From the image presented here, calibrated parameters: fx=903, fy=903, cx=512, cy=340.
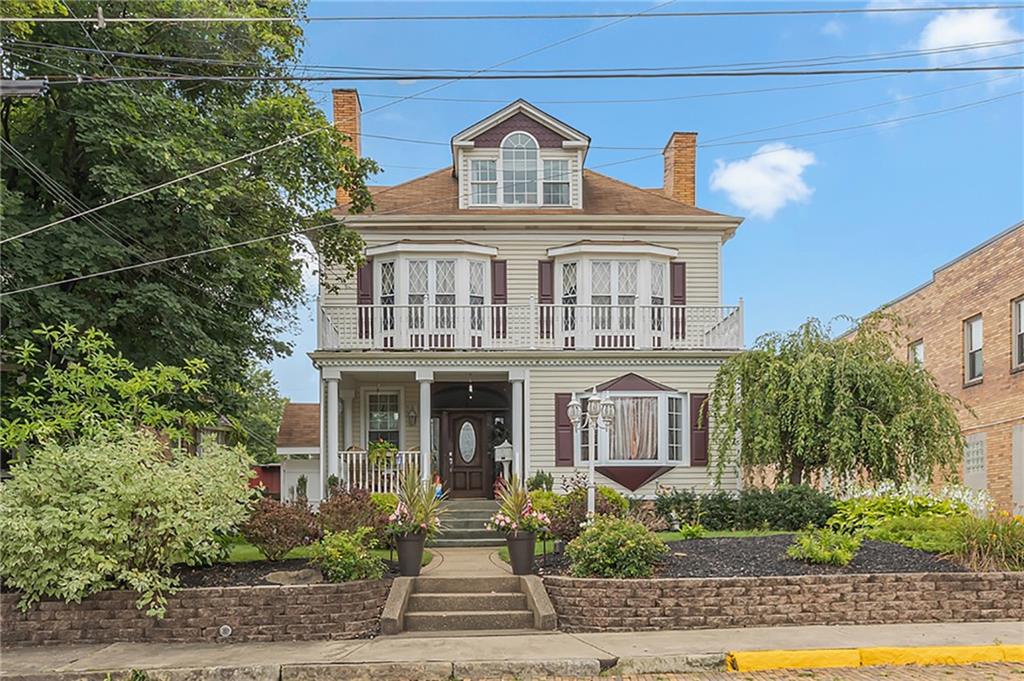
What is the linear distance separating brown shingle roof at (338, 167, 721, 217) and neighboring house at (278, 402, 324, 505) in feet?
30.5

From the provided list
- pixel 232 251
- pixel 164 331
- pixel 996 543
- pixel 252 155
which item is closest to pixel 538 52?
pixel 252 155

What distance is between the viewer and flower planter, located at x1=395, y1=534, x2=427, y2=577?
11.1 metres

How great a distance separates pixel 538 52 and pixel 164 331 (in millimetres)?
7844

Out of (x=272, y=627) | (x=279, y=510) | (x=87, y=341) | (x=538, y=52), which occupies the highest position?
(x=538, y=52)

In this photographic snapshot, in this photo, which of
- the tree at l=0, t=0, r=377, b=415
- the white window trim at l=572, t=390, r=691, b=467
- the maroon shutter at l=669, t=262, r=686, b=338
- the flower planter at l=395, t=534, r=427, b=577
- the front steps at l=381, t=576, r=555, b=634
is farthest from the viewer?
the maroon shutter at l=669, t=262, r=686, b=338

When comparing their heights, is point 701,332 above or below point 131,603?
above

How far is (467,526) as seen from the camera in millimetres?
16875

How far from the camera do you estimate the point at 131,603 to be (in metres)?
9.64

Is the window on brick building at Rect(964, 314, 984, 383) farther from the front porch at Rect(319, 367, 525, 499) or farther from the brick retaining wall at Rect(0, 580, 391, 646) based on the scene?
the brick retaining wall at Rect(0, 580, 391, 646)

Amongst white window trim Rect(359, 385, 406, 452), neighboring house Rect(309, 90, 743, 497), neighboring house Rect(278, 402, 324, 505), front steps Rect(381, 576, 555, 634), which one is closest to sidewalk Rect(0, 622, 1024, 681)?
front steps Rect(381, 576, 555, 634)

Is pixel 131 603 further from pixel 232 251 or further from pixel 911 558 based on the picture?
pixel 911 558

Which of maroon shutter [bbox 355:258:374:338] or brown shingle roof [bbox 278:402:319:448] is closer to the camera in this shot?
maroon shutter [bbox 355:258:374:338]

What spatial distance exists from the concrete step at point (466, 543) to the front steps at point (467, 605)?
466 centimetres

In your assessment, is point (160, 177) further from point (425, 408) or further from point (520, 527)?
point (520, 527)
